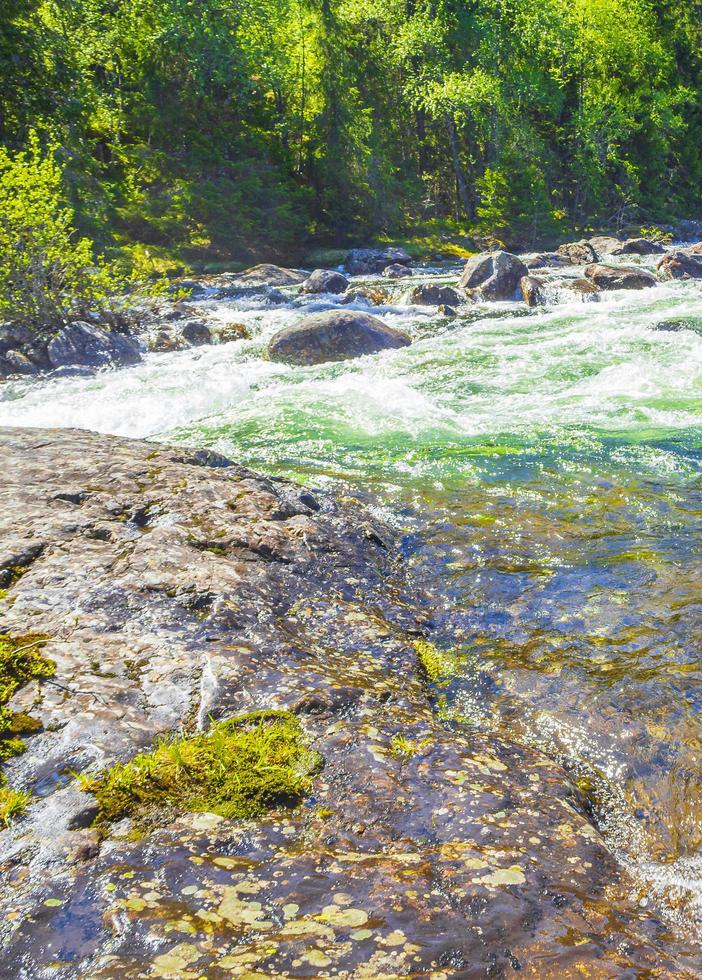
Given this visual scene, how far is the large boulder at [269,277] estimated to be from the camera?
961 inches

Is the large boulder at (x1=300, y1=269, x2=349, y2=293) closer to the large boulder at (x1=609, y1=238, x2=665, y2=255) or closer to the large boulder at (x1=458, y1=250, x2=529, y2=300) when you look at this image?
the large boulder at (x1=458, y1=250, x2=529, y2=300)

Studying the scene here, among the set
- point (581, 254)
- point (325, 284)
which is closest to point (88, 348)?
point (325, 284)

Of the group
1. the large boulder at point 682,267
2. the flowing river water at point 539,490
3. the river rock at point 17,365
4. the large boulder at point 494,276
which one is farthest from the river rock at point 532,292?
the river rock at point 17,365

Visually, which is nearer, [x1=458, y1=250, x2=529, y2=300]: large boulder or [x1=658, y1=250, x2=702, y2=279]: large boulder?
[x1=458, y1=250, x2=529, y2=300]: large boulder

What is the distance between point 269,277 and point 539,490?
66.7ft

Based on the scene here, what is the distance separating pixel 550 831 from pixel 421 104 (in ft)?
140

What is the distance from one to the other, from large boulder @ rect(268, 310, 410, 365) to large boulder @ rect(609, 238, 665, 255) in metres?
19.9

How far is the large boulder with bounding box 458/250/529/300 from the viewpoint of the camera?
20359 millimetres

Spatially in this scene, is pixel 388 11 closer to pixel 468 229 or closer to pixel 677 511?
pixel 468 229

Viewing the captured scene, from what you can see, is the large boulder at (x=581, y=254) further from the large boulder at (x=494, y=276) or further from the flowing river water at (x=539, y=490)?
the flowing river water at (x=539, y=490)

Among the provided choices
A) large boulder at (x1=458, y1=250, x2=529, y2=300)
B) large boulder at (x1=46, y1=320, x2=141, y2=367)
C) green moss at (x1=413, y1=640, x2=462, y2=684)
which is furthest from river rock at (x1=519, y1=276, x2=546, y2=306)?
green moss at (x1=413, y1=640, x2=462, y2=684)

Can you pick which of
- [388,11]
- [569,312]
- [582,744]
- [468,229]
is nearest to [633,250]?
[468,229]

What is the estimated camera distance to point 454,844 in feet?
8.75

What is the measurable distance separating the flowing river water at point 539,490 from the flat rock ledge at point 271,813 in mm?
396
